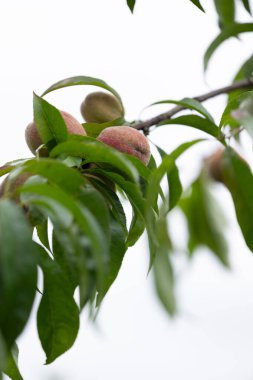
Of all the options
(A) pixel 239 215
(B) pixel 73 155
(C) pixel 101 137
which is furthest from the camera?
→ (C) pixel 101 137

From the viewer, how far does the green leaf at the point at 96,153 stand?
2.16 ft

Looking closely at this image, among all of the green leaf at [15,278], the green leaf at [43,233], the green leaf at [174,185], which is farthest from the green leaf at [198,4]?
the green leaf at [15,278]

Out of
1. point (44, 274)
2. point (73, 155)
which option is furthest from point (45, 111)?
point (44, 274)

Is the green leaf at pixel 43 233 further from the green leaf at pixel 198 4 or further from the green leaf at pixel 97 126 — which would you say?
the green leaf at pixel 198 4

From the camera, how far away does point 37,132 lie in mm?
994

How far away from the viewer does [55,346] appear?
0.80m

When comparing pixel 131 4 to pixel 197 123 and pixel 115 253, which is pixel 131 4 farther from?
pixel 115 253

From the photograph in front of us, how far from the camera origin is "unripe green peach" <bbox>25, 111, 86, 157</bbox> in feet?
3.19

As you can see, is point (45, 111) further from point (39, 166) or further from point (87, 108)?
point (87, 108)

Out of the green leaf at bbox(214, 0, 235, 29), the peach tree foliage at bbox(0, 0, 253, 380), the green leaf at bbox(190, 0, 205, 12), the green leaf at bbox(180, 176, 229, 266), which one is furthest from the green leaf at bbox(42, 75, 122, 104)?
the green leaf at bbox(180, 176, 229, 266)

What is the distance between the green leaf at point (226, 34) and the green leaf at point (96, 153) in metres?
0.14

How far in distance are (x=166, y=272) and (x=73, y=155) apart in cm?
39

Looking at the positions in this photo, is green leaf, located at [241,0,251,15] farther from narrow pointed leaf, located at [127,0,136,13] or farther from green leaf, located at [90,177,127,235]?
green leaf, located at [90,177,127,235]

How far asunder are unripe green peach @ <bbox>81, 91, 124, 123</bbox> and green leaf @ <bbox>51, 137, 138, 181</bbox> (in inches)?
14.7
